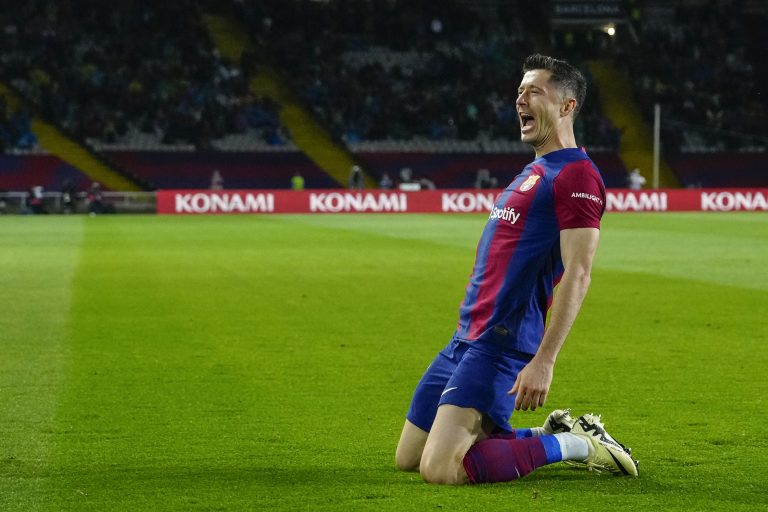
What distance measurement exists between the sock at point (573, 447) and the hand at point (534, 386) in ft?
2.49

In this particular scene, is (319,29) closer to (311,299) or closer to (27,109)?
(27,109)

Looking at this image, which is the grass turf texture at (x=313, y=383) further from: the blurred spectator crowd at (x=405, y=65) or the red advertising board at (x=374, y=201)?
the blurred spectator crowd at (x=405, y=65)

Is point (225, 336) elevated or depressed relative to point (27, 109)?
depressed

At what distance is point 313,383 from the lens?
348 inches

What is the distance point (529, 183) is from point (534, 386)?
0.92m

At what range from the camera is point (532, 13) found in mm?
55375

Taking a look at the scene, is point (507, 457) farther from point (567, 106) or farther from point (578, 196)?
point (567, 106)

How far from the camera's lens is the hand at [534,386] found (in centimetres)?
518

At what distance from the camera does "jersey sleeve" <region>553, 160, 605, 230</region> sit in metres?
5.27

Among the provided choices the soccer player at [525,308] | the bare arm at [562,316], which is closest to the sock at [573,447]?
the soccer player at [525,308]

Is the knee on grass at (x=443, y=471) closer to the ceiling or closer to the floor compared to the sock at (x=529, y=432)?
closer to the floor

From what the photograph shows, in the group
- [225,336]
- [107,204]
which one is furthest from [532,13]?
[225,336]

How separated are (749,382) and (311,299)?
6.99 meters

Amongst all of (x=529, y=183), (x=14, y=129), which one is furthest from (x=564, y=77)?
(x=14, y=129)
